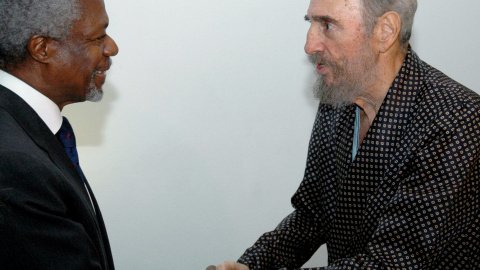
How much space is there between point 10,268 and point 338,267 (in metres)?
0.68

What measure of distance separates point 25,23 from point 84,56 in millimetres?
147

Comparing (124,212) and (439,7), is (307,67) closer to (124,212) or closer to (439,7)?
(439,7)

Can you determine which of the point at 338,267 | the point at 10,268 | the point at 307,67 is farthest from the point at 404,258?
the point at 307,67

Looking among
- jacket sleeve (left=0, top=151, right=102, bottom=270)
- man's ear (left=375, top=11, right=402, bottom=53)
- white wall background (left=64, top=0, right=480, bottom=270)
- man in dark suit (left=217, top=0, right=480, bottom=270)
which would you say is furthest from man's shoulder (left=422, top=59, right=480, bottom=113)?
jacket sleeve (left=0, top=151, right=102, bottom=270)

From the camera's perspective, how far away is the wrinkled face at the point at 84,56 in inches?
52.1

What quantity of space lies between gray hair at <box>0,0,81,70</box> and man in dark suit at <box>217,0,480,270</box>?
1.98 feet

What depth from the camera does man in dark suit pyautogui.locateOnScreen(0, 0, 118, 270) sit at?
1.08m

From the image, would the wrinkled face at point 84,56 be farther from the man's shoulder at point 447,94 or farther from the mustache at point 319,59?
the man's shoulder at point 447,94

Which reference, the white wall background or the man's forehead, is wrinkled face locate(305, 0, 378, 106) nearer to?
the man's forehead

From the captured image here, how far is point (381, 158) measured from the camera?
152 cm

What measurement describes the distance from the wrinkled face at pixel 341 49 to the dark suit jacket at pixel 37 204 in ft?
2.24

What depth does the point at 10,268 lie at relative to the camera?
1.07m

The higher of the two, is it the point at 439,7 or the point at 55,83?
the point at 439,7

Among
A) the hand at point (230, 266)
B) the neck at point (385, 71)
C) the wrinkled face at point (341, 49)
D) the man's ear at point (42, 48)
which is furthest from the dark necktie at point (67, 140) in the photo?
the neck at point (385, 71)
